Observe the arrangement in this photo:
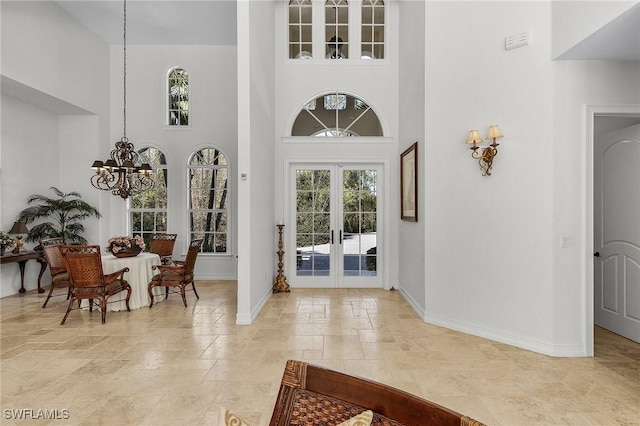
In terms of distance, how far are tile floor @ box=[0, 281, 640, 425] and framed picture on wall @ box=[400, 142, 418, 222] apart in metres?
1.50

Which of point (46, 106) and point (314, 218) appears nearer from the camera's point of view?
point (314, 218)

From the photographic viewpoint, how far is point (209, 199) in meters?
6.79

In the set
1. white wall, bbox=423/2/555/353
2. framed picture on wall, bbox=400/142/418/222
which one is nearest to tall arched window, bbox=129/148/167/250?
framed picture on wall, bbox=400/142/418/222

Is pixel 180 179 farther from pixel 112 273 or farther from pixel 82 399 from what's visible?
pixel 82 399

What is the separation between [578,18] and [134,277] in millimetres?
5960

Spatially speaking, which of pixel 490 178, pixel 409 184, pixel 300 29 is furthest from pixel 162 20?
pixel 490 178

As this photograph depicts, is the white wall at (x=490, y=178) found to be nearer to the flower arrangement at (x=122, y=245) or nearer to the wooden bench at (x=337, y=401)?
the wooden bench at (x=337, y=401)

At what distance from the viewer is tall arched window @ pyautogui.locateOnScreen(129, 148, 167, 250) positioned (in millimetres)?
6809

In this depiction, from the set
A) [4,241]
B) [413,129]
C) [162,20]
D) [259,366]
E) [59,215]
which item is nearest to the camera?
[259,366]

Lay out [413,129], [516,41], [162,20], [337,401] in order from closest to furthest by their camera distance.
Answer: [337,401] < [516,41] < [413,129] < [162,20]

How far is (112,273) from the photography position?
445 cm

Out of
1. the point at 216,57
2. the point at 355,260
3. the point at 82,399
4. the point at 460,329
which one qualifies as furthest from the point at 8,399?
the point at 216,57

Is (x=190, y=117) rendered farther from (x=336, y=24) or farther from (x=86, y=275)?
(x=86, y=275)

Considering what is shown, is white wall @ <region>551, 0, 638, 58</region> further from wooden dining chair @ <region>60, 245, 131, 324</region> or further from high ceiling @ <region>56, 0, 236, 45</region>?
wooden dining chair @ <region>60, 245, 131, 324</region>
